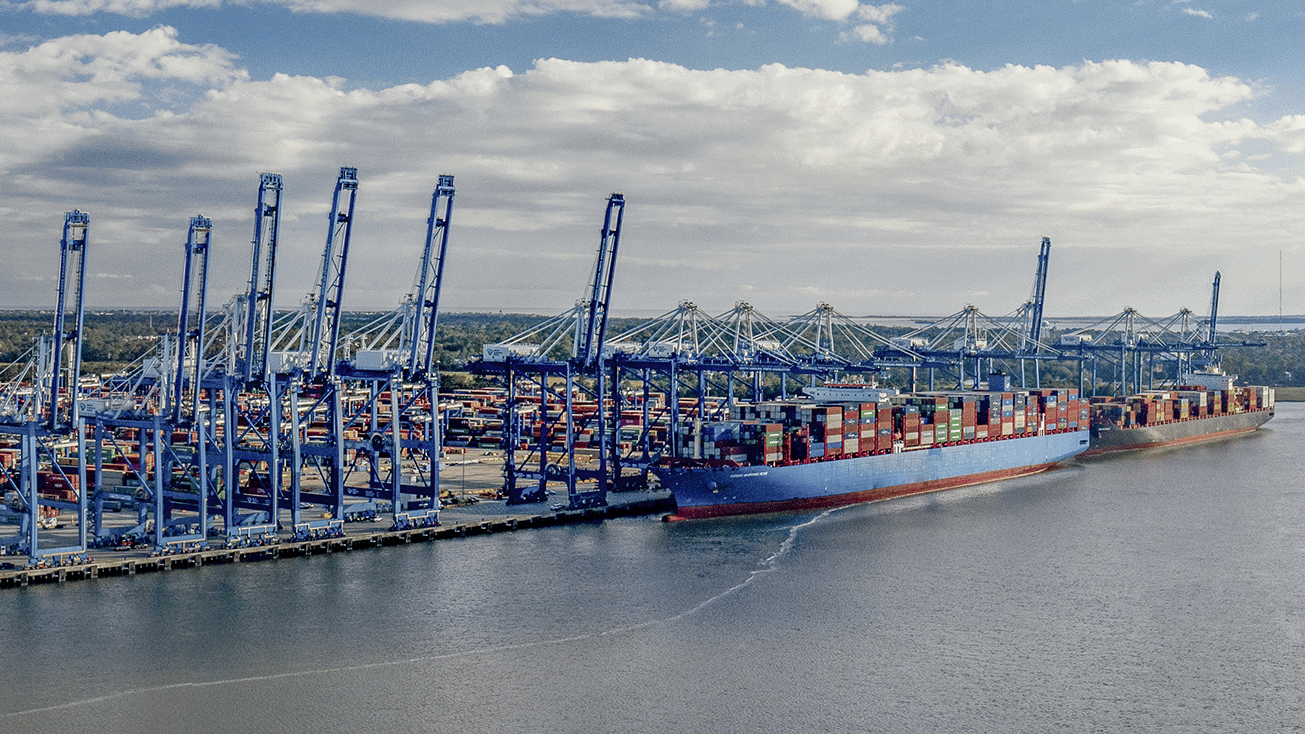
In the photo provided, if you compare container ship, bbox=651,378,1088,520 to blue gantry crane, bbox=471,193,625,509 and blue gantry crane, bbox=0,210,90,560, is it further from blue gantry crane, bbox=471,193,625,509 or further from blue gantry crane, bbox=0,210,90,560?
blue gantry crane, bbox=0,210,90,560

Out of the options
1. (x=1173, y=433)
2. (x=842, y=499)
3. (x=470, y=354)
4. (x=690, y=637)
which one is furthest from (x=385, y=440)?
(x=470, y=354)

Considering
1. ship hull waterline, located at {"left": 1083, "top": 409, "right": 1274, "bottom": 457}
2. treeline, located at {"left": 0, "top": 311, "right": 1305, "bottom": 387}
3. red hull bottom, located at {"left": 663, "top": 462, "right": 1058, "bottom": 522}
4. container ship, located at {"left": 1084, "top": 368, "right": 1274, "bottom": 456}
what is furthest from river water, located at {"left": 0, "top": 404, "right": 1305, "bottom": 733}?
treeline, located at {"left": 0, "top": 311, "right": 1305, "bottom": 387}

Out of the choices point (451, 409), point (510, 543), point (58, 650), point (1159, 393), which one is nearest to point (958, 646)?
point (510, 543)

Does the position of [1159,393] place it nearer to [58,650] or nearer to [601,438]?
[601,438]

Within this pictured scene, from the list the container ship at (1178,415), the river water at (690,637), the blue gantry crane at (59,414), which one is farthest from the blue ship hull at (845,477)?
the blue gantry crane at (59,414)

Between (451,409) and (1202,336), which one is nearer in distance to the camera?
(451,409)
